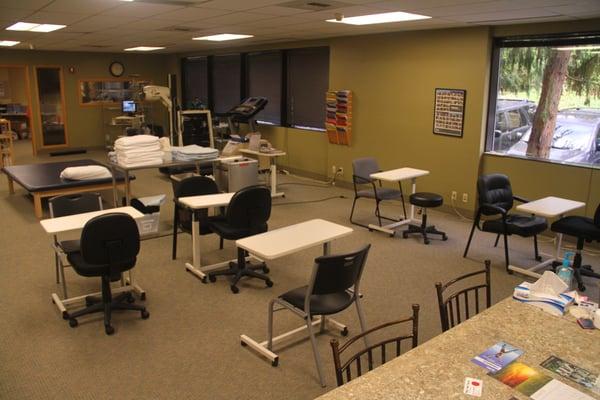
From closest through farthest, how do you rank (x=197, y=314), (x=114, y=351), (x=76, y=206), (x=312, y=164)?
(x=114, y=351) < (x=197, y=314) < (x=76, y=206) < (x=312, y=164)

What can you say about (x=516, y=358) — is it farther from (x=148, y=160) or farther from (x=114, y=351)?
(x=148, y=160)

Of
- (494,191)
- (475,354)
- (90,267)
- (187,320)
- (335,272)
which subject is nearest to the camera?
(475,354)

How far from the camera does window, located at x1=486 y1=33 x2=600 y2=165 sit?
18.3ft

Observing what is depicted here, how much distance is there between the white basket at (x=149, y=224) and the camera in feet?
18.4

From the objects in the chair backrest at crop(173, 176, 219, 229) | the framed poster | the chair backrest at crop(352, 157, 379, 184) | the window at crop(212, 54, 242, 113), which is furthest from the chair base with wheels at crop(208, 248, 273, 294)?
the window at crop(212, 54, 242, 113)

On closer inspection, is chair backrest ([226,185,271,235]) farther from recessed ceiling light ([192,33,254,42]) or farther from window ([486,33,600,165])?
recessed ceiling light ([192,33,254,42])

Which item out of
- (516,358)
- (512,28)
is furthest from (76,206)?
(512,28)

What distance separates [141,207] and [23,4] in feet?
7.53

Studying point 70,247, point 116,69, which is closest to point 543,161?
point 70,247

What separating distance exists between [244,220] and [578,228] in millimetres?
3000

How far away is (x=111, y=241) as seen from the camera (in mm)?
3484

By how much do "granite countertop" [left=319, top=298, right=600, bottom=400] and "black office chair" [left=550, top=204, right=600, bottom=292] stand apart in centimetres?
243

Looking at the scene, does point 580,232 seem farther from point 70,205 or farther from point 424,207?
point 70,205

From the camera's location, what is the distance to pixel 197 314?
12.8 ft
